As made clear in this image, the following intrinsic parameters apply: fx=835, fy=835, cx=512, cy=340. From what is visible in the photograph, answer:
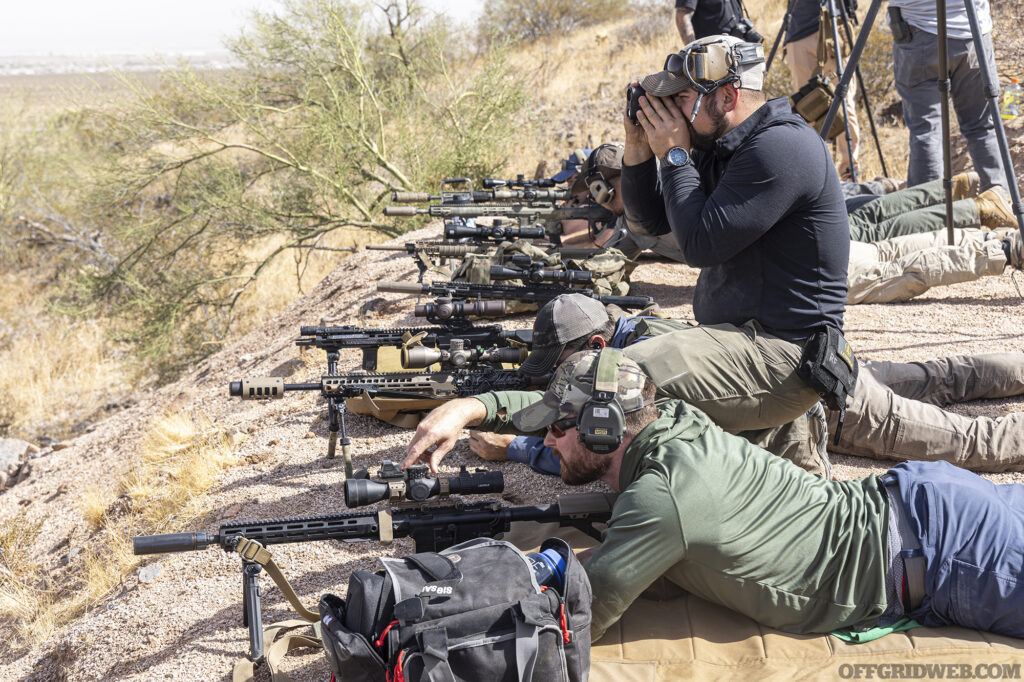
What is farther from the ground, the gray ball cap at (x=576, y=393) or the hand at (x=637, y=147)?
the hand at (x=637, y=147)

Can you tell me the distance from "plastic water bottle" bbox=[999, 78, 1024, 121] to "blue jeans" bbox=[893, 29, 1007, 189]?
2196 millimetres

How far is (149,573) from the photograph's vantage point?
381 centimetres

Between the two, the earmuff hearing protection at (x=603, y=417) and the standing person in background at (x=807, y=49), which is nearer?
the earmuff hearing protection at (x=603, y=417)

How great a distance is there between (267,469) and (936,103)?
221 inches

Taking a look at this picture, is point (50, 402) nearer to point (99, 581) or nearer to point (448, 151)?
point (448, 151)

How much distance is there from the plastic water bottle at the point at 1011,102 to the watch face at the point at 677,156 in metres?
6.68

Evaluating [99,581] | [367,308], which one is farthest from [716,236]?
[367,308]

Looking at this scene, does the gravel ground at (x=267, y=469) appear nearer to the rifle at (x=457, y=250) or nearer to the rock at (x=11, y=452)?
the rifle at (x=457, y=250)

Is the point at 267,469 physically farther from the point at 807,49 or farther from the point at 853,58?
the point at 807,49

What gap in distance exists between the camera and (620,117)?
51.5 ft

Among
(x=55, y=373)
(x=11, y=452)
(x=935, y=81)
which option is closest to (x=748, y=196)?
(x=935, y=81)

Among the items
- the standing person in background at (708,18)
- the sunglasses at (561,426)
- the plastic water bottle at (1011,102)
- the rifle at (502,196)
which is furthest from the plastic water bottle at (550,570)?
the plastic water bottle at (1011,102)

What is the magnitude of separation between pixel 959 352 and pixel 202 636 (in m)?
4.44

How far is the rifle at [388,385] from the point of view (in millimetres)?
4020
